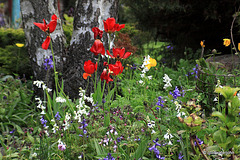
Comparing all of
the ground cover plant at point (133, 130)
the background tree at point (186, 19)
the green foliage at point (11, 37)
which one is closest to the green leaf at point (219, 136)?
the ground cover plant at point (133, 130)

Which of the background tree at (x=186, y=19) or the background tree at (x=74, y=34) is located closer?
the background tree at (x=74, y=34)

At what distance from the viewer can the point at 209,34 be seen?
5.61 meters

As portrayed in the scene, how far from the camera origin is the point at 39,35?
371cm

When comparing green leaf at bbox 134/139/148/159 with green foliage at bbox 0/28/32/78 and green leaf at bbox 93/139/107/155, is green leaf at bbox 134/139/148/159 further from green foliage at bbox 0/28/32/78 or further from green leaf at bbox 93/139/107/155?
green foliage at bbox 0/28/32/78

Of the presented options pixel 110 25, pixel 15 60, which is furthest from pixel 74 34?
pixel 15 60

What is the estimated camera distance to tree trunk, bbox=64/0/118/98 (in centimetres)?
369

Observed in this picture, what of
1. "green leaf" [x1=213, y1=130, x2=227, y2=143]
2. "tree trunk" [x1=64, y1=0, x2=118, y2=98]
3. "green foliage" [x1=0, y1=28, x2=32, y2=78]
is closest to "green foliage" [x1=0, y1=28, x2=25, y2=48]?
"green foliage" [x1=0, y1=28, x2=32, y2=78]

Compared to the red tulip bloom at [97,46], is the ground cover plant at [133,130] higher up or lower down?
lower down

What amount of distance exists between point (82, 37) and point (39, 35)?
24.7 inches

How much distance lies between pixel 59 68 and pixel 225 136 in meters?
2.99

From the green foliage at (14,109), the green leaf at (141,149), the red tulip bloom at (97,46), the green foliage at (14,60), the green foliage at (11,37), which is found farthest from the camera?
the green foliage at (11,37)

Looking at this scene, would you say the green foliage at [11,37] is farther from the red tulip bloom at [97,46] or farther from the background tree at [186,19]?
the red tulip bloom at [97,46]

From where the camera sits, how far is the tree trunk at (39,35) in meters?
3.69

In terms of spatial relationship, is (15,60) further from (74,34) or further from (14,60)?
(74,34)
